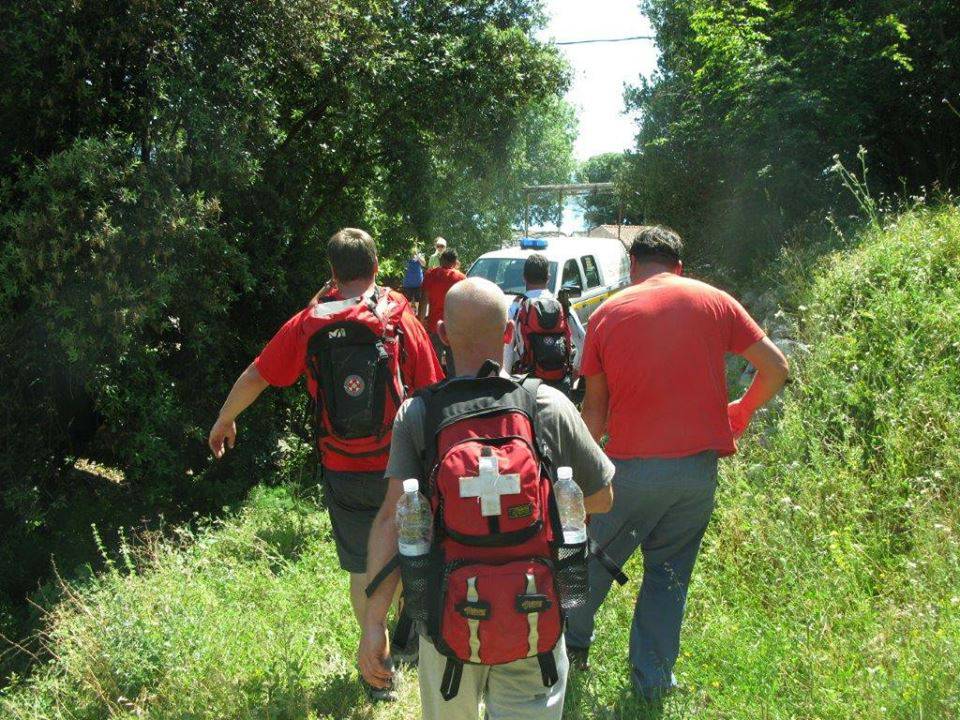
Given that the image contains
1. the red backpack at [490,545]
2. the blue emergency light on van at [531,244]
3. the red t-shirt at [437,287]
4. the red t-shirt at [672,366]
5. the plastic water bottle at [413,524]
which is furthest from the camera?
the blue emergency light on van at [531,244]

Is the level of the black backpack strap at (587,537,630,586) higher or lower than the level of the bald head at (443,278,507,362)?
lower

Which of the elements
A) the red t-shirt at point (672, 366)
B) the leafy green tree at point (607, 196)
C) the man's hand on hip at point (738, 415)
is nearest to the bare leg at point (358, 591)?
the red t-shirt at point (672, 366)

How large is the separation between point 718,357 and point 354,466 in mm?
1578

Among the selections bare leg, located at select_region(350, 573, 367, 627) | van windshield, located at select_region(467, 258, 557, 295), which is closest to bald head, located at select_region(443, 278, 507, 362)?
bare leg, located at select_region(350, 573, 367, 627)

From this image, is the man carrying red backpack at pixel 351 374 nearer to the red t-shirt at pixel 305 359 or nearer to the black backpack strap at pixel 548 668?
the red t-shirt at pixel 305 359

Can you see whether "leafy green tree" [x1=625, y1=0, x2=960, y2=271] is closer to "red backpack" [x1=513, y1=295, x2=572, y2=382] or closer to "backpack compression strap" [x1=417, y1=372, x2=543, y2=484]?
"red backpack" [x1=513, y1=295, x2=572, y2=382]

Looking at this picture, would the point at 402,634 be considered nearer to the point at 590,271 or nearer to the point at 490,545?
the point at 490,545

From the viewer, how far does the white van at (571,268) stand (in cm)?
1187

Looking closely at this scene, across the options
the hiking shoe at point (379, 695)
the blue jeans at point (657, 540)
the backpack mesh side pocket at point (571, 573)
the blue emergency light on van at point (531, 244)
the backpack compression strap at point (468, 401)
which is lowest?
the hiking shoe at point (379, 695)

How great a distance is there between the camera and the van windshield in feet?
38.5

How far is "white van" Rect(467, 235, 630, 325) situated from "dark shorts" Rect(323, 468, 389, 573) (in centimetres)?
754

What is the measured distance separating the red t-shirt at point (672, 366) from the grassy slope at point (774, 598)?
0.98m

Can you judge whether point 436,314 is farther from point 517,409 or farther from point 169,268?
point 517,409

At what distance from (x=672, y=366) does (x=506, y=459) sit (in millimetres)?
1450
